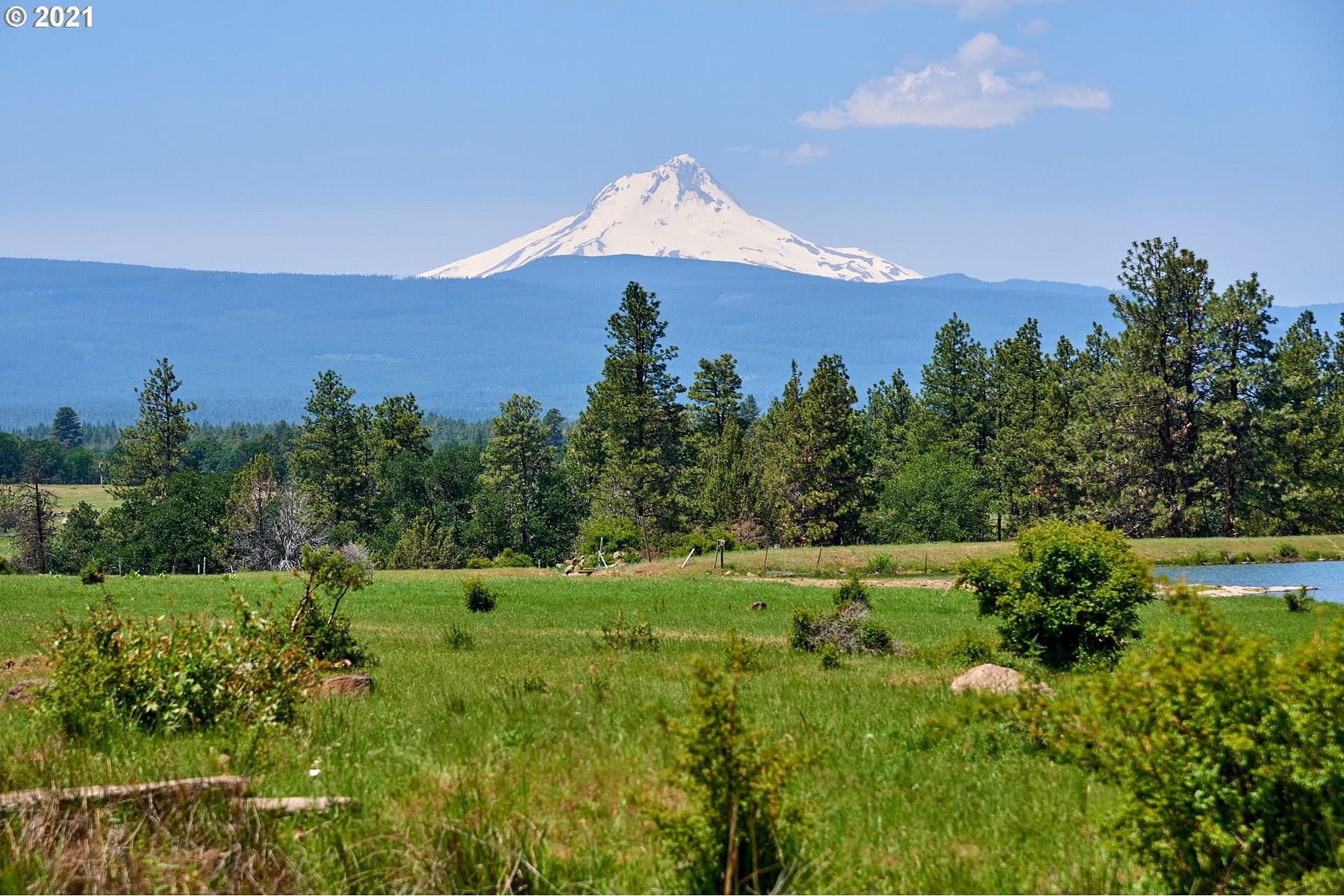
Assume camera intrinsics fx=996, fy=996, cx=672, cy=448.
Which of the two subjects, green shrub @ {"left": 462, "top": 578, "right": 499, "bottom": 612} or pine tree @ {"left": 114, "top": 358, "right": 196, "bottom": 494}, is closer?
green shrub @ {"left": 462, "top": 578, "right": 499, "bottom": 612}

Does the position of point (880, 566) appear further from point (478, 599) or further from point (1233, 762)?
point (1233, 762)

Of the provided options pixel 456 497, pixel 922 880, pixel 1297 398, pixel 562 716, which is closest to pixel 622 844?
pixel 922 880

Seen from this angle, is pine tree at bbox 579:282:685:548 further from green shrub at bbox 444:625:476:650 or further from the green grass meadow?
the green grass meadow

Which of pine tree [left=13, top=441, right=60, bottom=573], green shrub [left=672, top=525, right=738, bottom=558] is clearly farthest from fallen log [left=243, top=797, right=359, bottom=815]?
pine tree [left=13, top=441, right=60, bottom=573]

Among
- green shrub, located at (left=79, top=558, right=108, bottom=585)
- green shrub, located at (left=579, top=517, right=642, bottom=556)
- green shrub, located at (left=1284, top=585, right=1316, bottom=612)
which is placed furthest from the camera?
green shrub, located at (left=579, top=517, right=642, bottom=556)

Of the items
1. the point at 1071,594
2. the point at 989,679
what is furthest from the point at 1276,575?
the point at 989,679

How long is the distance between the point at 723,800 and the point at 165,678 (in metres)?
6.75

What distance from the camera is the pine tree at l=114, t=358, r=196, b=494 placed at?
332 feet

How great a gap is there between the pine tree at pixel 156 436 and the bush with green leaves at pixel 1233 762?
353 ft

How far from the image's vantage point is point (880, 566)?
2073 inches

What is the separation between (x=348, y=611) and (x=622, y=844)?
3062cm

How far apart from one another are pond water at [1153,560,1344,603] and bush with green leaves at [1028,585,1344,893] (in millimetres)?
37951

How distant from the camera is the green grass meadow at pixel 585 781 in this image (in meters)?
6.32

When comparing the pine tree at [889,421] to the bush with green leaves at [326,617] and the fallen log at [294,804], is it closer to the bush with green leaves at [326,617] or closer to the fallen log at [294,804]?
the bush with green leaves at [326,617]
